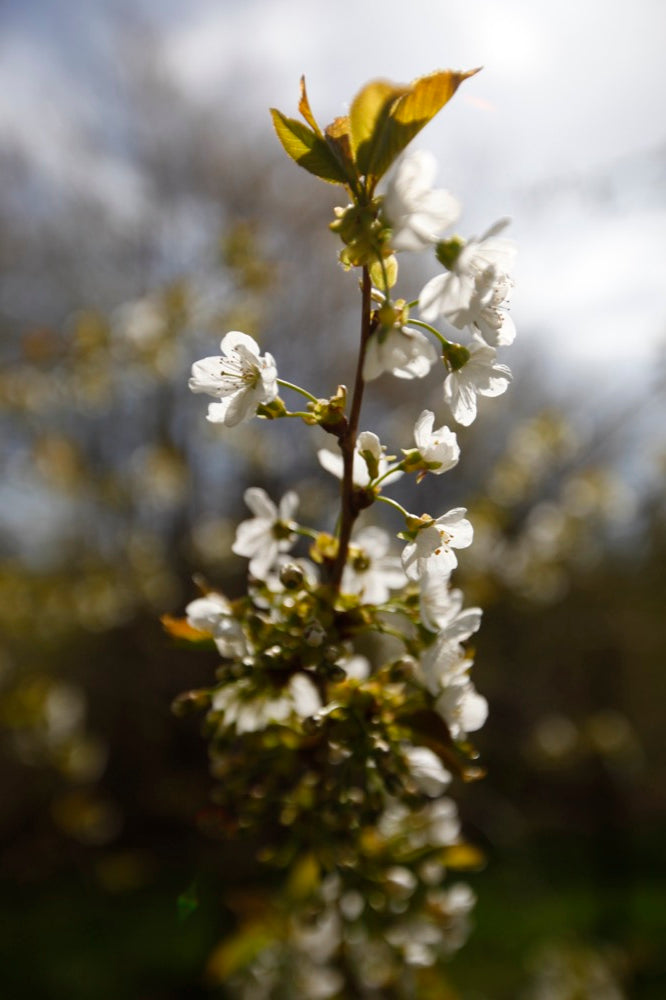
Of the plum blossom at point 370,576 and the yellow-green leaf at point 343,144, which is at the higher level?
the yellow-green leaf at point 343,144

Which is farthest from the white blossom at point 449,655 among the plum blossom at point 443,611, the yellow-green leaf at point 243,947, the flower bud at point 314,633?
the yellow-green leaf at point 243,947

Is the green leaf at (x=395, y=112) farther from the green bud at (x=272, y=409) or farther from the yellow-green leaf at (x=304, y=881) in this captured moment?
the yellow-green leaf at (x=304, y=881)

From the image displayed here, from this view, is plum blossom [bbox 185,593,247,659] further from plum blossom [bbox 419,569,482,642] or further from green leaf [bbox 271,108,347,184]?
green leaf [bbox 271,108,347,184]

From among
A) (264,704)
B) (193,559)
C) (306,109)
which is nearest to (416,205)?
(306,109)

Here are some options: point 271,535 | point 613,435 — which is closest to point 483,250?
point 271,535

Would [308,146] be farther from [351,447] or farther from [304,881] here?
[304,881]

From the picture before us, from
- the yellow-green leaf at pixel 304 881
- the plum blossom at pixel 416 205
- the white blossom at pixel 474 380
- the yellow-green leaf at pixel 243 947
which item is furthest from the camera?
the yellow-green leaf at pixel 243 947

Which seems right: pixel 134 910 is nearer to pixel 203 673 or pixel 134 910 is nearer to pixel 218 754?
pixel 203 673
